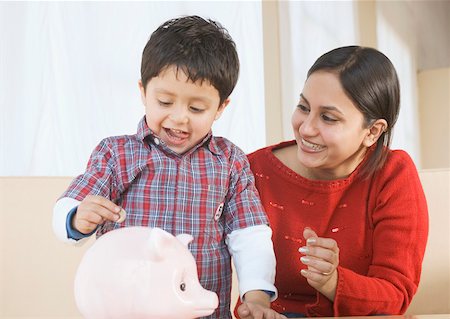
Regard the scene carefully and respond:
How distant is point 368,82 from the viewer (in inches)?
59.2

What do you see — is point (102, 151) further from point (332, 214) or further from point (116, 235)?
point (332, 214)

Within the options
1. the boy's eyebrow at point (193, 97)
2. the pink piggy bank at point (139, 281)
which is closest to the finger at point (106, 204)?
the pink piggy bank at point (139, 281)

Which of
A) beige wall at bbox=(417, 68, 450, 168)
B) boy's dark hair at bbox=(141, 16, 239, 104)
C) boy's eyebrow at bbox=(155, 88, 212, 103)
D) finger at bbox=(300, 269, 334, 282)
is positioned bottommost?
beige wall at bbox=(417, 68, 450, 168)

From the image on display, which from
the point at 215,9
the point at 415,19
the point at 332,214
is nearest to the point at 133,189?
the point at 332,214

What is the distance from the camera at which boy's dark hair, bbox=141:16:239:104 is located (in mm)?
1170

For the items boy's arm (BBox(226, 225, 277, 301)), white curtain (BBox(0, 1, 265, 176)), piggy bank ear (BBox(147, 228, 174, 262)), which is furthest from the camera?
white curtain (BBox(0, 1, 265, 176))

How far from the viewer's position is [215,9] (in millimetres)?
3111

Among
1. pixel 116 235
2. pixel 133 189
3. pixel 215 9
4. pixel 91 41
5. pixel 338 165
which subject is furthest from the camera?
pixel 215 9

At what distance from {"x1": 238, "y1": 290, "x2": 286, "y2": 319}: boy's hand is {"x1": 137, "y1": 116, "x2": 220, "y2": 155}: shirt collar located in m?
0.28

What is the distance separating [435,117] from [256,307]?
411 cm

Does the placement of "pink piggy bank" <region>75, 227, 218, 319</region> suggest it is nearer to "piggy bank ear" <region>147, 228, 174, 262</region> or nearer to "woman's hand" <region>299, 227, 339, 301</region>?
"piggy bank ear" <region>147, 228, 174, 262</region>

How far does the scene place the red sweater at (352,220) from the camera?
58.7 inches

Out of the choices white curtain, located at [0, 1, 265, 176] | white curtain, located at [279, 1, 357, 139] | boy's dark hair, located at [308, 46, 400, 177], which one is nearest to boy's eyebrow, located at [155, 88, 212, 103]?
boy's dark hair, located at [308, 46, 400, 177]

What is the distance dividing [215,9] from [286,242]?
176cm
